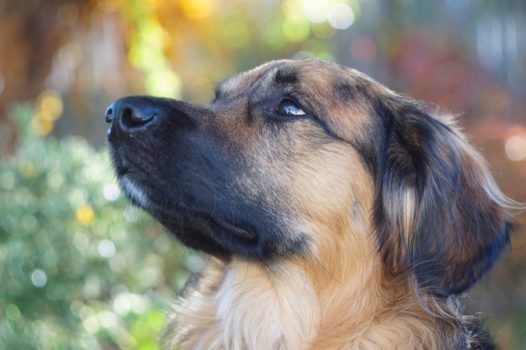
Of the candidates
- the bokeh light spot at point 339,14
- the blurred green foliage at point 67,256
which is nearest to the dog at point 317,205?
the blurred green foliage at point 67,256

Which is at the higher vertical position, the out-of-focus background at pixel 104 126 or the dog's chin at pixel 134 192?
the dog's chin at pixel 134 192

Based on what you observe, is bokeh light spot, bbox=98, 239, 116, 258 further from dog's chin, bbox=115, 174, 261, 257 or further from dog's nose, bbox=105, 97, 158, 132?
dog's nose, bbox=105, 97, 158, 132

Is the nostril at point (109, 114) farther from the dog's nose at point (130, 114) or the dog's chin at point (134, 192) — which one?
the dog's chin at point (134, 192)

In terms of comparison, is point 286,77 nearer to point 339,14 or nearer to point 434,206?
point 434,206

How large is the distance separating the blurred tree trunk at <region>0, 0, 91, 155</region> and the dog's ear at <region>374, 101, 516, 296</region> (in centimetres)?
402

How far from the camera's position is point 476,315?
12.3ft

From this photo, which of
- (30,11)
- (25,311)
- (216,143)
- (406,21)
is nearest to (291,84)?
(216,143)

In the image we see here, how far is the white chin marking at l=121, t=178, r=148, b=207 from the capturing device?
11.0 feet

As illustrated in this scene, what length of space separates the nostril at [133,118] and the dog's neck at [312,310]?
2.31 feet

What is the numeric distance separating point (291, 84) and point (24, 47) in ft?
12.7

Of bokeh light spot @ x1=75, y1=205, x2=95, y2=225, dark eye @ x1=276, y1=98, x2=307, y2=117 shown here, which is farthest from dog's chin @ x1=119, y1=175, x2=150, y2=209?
bokeh light spot @ x1=75, y1=205, x2=95, y2=225

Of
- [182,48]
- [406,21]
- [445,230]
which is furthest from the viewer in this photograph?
[406,21]

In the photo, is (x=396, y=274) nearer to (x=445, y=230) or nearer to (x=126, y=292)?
(x=445, y=230)

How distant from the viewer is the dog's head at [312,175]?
3.29 m
